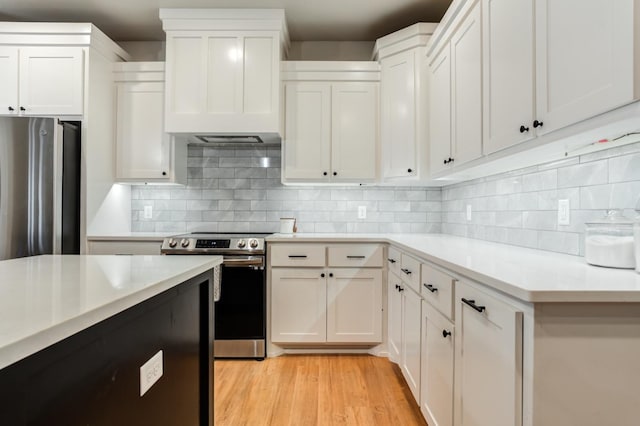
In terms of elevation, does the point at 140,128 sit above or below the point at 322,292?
above

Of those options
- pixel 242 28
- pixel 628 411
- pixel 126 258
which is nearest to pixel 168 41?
pixel 242 28

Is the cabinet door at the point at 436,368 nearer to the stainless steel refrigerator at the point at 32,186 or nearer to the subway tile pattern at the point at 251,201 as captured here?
the subway tile pattern at the point at 251,201

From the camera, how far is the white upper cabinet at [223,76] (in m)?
2.66

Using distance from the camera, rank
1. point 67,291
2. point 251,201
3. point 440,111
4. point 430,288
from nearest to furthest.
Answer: point 67,291
point 430,288
point 440,111
point 251,201

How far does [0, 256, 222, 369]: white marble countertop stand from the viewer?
0.51 metres

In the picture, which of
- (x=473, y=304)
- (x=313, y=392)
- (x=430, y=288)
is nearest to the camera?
(x=473, y=304)

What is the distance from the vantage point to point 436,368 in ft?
4.96

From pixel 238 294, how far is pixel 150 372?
161 cm

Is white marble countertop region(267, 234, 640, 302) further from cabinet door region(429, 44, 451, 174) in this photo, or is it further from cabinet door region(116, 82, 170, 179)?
cabinet door region(116, 82, 170, 179)

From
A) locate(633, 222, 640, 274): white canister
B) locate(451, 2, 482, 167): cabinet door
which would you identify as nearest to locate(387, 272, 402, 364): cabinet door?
locate(451, 2, 482, 167): cabinet door

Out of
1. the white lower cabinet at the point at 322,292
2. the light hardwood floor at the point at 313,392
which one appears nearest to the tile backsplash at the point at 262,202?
the white lower cabinet at the point at 322,292

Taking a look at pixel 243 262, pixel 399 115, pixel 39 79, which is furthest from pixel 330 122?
pixel 39 79

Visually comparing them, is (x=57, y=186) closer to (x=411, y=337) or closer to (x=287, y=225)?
(x=287, y=225)

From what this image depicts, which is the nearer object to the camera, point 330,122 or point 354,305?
point 354,305
